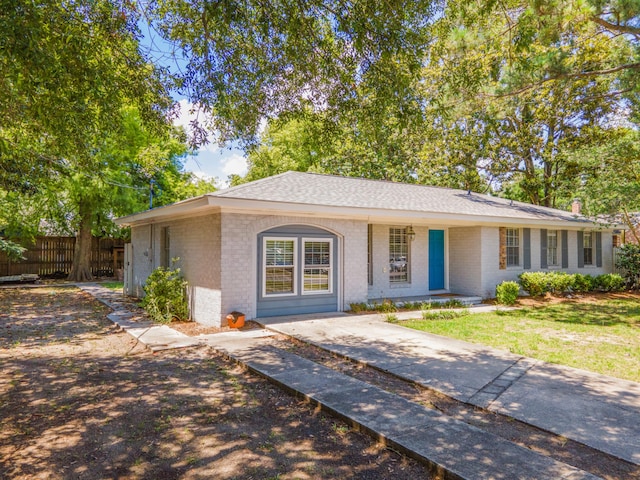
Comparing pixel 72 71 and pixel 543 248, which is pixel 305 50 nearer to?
pixel 72 71

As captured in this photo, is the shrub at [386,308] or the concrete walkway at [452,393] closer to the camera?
the concrete walkway at [452,393]

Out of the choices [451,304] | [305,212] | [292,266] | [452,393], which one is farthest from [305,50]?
[451,304]

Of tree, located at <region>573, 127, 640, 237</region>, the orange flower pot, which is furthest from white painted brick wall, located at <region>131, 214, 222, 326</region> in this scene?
tree, located at <region>573, 127, 640, 237</region>

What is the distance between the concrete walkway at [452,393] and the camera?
3371 mm

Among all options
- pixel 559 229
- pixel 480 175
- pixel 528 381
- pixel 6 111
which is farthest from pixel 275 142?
pixel 528 381

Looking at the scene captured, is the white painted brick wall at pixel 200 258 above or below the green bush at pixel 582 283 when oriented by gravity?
above

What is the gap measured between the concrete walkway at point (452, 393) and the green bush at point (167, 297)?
4.90ft

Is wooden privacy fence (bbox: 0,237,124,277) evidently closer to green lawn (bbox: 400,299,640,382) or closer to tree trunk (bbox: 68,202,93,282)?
tree trunk (bbox: 68,202,93,282)

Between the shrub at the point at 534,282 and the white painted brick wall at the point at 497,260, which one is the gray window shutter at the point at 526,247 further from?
the shrub at the point at 534,282

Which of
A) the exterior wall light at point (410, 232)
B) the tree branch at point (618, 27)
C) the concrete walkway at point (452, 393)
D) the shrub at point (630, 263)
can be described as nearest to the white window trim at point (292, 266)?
the concrete walkway at point (452, 393)

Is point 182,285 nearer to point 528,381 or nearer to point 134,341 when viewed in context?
point 134,341

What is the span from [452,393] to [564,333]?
506cm

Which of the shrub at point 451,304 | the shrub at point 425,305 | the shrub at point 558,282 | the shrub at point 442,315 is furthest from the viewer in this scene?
the shrub at point 558,282

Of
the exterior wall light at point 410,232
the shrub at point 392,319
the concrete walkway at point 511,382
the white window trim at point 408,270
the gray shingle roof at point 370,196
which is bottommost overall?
the concrete walkway at point 511,382
